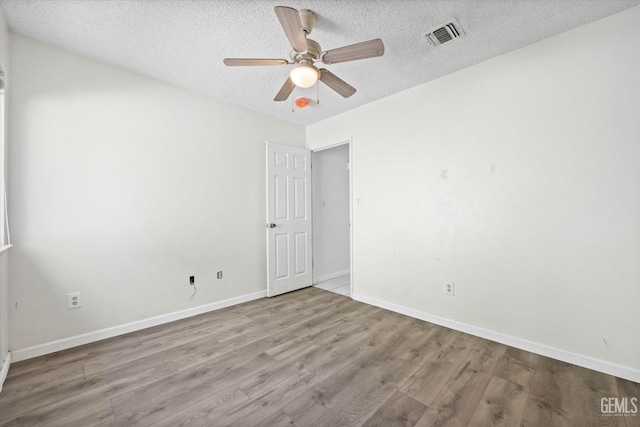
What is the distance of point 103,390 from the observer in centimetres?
171

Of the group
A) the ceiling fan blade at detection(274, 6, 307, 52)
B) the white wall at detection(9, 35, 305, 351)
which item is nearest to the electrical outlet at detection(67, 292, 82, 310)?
the white wall at detection(9, 35, 305, 351)

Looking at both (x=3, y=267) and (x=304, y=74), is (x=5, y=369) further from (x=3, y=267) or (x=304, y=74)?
(x=304, y=74)

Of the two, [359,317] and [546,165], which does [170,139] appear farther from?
[546,165]

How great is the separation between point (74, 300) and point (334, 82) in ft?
9.68

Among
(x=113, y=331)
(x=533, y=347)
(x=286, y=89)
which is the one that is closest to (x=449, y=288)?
(x=533, y=347)

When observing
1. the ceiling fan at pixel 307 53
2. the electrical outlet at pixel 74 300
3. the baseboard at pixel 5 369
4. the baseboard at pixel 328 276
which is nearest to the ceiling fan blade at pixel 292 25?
the ceiling fan at pixel 307 53

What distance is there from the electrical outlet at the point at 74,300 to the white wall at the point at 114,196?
0.11 feet

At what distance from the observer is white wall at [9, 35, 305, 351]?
2.10m

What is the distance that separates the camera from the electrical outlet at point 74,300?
7.34 ft

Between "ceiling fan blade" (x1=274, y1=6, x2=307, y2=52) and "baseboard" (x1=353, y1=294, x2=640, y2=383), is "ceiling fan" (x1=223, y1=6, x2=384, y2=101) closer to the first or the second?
"ceiling fan blade" (x1=274, y1=6, x2=307, y2=52)

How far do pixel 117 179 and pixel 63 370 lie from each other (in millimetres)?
1607

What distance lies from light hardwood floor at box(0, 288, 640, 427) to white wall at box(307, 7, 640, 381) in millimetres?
387

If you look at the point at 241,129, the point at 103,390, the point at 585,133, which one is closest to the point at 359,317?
the point at 103,390

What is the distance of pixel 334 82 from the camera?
212cm
